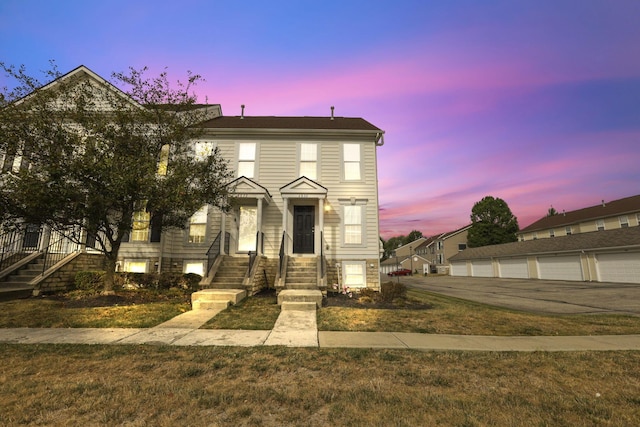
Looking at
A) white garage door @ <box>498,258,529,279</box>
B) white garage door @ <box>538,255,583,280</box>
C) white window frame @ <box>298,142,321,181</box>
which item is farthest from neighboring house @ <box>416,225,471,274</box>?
white window frame @ <box>298,142,321,181</box>

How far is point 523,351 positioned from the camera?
5297mm

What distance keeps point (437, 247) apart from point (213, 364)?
206 feet

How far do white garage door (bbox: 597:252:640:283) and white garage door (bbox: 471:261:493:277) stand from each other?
1352cm

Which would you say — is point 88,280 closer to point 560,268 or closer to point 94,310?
point 94,310

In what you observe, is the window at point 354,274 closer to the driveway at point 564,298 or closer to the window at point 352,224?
the window at point 352,224

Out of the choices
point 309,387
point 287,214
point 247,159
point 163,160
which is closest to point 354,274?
point 287,214

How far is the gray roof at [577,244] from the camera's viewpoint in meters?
24.5

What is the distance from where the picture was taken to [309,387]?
3.61 m

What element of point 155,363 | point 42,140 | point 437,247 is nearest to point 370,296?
point 155,363

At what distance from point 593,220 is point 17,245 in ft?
179

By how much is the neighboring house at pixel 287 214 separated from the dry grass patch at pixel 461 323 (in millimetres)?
4162

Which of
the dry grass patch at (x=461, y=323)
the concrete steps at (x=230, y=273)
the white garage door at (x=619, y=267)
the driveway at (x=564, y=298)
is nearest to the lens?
the dry grass patch at (x=461, y=323)

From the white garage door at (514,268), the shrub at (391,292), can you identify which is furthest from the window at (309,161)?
the white garage door at (514,268)

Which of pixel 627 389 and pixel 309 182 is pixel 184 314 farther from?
pixel 627 389
